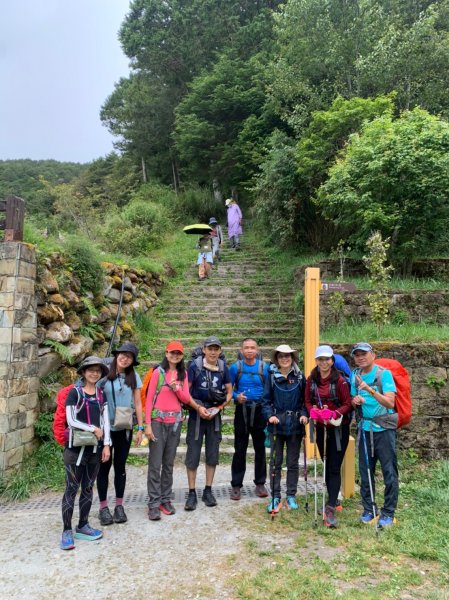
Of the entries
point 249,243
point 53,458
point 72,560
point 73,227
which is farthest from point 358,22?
point 72,560

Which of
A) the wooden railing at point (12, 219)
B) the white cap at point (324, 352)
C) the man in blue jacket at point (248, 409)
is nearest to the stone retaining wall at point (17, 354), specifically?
the wooden railing at point (12, 219)

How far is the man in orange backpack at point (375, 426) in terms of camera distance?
13.0 ft

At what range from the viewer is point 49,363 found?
569 centimetres

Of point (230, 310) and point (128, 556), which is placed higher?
point (230, 310)

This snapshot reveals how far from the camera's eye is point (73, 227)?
15.1m

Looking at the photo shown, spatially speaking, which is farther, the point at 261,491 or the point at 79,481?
the point at 261,491

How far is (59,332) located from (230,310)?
452 centimetres

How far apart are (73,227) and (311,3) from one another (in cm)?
1027

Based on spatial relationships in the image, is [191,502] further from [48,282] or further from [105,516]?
[48,282]

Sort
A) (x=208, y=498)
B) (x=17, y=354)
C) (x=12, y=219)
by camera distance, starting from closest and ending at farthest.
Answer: (x=208, y=498)
(x=17, y=354)
(x=12, y=219)

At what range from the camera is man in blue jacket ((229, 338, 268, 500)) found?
4504mm

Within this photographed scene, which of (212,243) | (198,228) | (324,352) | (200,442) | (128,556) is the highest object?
(198,228)

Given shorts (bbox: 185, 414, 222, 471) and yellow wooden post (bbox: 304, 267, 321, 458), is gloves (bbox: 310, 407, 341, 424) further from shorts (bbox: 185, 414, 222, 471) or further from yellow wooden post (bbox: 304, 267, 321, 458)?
yellow wooden post (bbox: 304, 267, 321, 458)

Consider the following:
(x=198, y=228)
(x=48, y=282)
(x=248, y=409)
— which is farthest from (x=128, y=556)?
(x=198, y=228)
